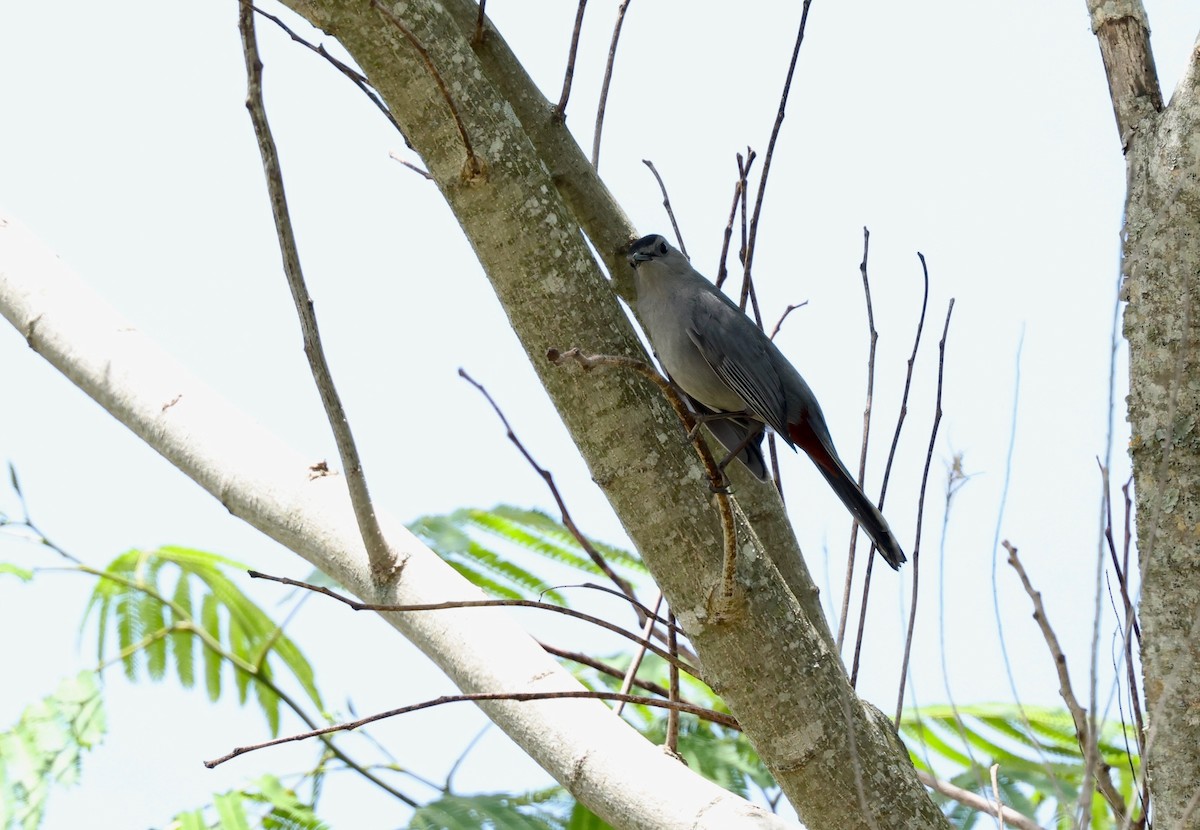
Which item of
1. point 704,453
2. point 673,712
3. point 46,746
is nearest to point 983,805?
point 673,712

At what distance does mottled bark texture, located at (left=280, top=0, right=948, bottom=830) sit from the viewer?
1706 mm

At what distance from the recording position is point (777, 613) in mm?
1727

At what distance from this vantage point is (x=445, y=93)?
5.32 ft

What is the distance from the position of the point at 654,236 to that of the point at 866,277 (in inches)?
25.7

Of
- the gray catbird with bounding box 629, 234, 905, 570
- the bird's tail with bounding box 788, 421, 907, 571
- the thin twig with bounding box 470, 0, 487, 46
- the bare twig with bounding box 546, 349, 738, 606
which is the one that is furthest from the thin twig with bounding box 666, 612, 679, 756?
the thin twig with bounding box 470, 0, 487, 46

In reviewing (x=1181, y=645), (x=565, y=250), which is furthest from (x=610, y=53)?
(x=1181, y=645)

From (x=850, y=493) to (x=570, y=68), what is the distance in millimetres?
1336

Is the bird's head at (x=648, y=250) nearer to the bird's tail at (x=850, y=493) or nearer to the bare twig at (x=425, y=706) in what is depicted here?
the bird's tail at (x=850, y=493)

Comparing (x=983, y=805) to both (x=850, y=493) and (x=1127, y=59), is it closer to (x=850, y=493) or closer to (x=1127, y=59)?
(x=850, y=493)

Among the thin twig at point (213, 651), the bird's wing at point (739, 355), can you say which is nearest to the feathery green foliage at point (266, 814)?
the thin twig at point (213, 651)

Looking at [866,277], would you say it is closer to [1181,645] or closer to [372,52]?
[1181,645]

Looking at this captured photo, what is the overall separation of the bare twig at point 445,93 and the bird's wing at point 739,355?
1.26 meters

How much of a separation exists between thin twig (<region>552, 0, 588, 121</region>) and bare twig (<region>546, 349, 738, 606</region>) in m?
0.71

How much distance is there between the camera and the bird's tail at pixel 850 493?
104 inches
